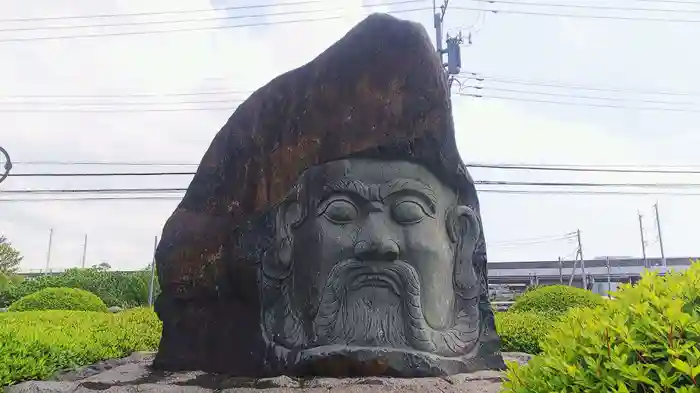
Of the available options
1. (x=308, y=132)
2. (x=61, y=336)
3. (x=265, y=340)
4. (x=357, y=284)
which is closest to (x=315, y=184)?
(x=308, y=132)

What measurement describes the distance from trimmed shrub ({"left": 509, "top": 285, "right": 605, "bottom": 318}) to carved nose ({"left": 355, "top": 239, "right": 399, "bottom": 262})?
5.08 m

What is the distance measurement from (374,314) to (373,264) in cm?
31

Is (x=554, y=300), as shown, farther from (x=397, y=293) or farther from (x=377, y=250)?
(x=377, y=250)

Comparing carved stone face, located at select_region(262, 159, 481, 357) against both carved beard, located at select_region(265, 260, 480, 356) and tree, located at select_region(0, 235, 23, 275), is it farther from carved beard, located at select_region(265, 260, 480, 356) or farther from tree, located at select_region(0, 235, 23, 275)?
tree, located at select_region(0, 235, 23, 275)

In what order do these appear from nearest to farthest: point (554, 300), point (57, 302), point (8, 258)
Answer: point (554, 300) → point (57, 302) → point (8, 258)

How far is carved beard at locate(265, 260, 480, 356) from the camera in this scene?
354cm

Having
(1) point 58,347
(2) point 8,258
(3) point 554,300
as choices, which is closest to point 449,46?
(3) point 554,300

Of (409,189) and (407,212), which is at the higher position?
(409,189)

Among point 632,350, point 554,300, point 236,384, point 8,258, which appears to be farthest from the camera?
point 8,258

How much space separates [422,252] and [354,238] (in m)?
0.45

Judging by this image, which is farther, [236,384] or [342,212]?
[342,212]

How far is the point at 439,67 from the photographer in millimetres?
3904

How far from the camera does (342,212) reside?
371cm

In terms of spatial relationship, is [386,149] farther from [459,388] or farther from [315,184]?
[459,388]
